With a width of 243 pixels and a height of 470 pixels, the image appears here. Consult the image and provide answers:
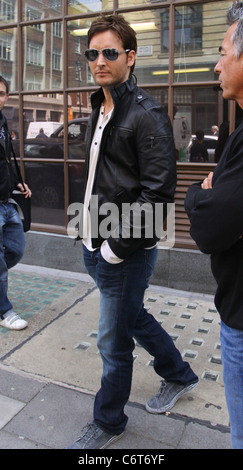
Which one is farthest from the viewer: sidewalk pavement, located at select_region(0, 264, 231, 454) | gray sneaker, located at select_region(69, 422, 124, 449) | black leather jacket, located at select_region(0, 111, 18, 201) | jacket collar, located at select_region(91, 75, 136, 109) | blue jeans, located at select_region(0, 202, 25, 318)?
blue jeans, located at select_region(0, 202, 25, 318)

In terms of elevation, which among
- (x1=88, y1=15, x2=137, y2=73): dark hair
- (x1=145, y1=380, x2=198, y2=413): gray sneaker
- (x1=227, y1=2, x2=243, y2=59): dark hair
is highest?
(x1=88, y1=15, x2=137, y2=73): dark hair

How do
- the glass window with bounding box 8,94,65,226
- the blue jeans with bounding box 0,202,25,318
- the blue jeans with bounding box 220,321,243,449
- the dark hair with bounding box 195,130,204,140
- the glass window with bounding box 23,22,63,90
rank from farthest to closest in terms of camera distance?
the glass window with bounding box 8,94,65,226
the glass window with bounding box 23,22,63,90
the dark hair with bounding box 195,130,204,140
the blue jeans with bounding box 0,202,25,318
the blue jeans with bounding box 220,321,243,449

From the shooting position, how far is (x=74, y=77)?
4969 mm

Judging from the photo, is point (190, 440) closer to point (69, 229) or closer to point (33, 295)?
point (33, 295)

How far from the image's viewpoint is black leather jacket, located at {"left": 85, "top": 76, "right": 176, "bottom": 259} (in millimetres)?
2062

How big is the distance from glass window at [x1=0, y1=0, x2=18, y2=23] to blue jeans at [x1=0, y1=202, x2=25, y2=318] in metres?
2.80

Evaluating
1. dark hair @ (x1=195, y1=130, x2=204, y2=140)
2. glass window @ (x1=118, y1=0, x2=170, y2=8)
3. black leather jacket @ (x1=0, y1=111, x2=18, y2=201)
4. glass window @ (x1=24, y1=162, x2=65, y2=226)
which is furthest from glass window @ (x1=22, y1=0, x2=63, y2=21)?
dark hair @ (x1=195, y1=130, x2=204, y2=140)

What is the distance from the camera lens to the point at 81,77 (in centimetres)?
493

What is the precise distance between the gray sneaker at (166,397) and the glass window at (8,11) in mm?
4622

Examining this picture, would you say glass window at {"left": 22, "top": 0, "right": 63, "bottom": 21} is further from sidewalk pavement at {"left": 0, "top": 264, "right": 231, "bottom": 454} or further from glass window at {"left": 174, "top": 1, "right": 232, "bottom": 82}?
sidewalk pavement at {"left": 0, "top": 264, "right": 231, "bottom": 454}

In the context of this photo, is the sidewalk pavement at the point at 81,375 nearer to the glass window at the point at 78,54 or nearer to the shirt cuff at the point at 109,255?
the shirt cuff at the point at 109,255

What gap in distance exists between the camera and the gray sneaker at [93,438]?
2.28 metres

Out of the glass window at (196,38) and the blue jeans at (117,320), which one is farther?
the glass window at (196,38)

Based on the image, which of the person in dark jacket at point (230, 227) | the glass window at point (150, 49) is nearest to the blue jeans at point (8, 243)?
the glass window at point (150, 49)
